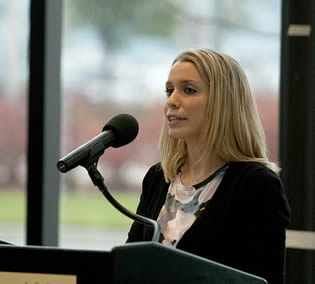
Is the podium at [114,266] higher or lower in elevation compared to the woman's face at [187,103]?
lower

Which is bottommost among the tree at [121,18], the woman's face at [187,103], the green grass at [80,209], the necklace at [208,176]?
the green grass at [80,209]

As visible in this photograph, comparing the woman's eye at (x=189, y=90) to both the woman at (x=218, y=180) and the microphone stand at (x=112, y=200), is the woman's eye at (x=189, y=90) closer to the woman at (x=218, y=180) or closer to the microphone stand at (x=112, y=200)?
the woman at (x=218, y=180)

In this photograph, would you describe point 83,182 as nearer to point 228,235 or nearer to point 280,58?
point 280,58

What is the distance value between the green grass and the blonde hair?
1.92m

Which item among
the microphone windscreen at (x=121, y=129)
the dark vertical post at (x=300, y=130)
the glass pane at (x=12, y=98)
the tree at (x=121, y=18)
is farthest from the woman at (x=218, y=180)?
the glass pane at (x=12, y=98)

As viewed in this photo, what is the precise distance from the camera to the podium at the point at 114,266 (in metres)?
1.06

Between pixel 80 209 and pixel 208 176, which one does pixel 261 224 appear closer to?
pixel 208 176

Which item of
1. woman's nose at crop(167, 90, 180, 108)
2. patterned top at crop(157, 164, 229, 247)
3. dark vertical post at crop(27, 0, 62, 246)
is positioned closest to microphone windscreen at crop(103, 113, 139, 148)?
woman's nose at crop(167, 90, 180, 108)

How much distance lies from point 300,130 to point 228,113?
828 millimetres

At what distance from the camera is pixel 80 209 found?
415cm

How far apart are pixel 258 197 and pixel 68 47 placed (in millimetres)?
2144

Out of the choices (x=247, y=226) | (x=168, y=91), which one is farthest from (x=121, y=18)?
(x=247, y=226)

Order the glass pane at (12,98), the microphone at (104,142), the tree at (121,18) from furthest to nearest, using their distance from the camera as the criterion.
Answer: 1. the glass pane at (12,98)
2. the tree at (121,18)
3. the microphone at (104,142)

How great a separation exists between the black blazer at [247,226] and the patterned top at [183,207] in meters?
0.06
